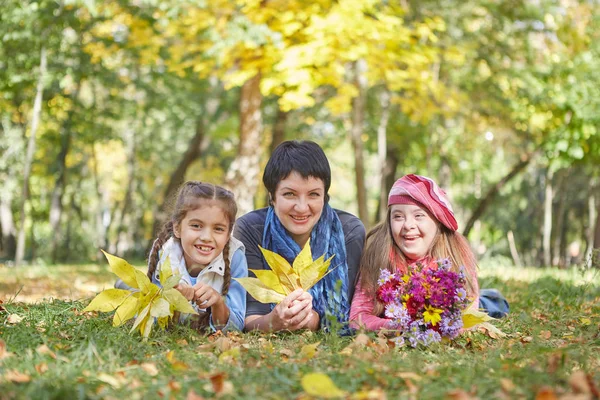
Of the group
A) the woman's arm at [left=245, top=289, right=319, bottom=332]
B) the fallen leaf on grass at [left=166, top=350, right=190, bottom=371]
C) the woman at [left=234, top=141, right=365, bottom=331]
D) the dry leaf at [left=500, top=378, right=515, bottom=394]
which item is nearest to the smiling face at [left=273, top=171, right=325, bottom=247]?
the woman at [left=234, top=141, right=365, bottom=331]

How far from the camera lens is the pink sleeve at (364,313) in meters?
3.75

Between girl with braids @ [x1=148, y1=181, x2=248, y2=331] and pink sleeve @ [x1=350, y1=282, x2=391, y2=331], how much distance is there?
0.69 meters

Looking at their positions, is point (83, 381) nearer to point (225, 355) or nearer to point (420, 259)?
point (225, 355)

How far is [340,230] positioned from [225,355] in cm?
161

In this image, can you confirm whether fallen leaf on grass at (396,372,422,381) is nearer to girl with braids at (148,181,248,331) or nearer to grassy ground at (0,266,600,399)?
grassy ground at (0,266,600,399)

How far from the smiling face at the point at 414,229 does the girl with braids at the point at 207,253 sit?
1007 millimetres

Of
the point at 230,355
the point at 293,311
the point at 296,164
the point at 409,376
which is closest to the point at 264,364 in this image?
the point at 230,355

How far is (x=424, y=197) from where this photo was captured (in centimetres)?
400

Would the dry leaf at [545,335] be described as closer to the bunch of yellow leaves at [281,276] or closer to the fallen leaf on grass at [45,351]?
the bunch of yellow leaves at [281,276]

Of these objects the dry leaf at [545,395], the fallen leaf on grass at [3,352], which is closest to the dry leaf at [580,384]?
the dry leaf at [545,395]

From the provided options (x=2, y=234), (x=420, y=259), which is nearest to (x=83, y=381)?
(x=420, y=259)

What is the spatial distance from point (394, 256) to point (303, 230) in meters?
0.61

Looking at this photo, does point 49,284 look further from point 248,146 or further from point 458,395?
point 458,395

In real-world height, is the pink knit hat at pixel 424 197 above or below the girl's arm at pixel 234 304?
above
